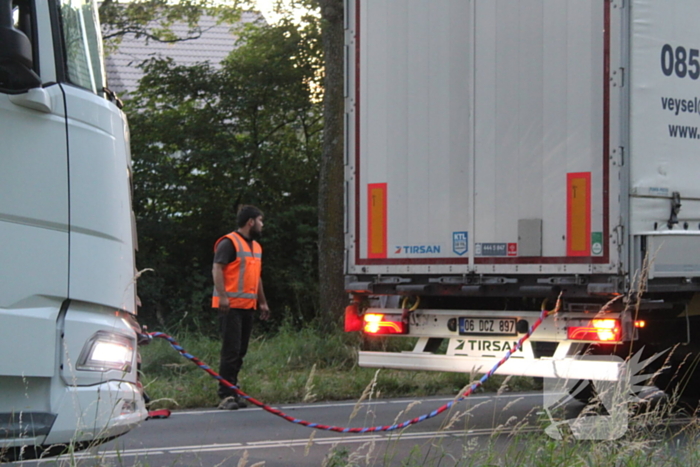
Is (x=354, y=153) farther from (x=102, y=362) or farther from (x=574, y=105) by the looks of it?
(x=102, y=362)

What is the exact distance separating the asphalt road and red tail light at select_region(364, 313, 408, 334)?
673mm

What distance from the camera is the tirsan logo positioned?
7.88 m

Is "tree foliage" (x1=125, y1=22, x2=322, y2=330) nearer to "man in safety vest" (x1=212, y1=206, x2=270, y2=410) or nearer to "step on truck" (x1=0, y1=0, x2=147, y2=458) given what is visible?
"man in safety vest" (x1=212, y1=206, x2=270, y2=410)

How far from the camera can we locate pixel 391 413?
872cm

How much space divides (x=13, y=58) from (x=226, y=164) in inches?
493

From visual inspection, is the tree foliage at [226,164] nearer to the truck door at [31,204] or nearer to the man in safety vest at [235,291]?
the man in safety vest at [235,291]

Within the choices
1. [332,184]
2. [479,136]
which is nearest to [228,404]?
[479,136]

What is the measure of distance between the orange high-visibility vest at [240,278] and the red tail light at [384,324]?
4.34 ft

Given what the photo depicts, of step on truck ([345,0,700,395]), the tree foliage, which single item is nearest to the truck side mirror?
step on truck ([345,0,700,395])

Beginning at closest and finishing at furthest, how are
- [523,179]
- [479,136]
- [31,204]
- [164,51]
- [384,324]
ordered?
1. [31,204]
2. [523,179]
3. [479,136]
4. [384,324]
5. [164,51]

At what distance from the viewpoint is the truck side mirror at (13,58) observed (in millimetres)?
3895

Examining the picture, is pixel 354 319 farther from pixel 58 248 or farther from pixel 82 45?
pixel 58 248

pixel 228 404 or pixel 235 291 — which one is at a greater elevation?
pixel 235 291

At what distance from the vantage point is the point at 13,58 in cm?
392
